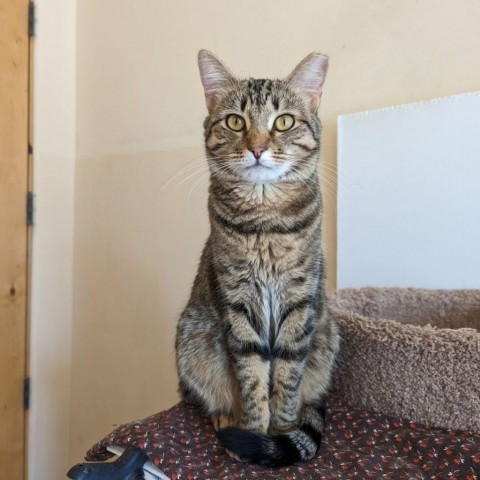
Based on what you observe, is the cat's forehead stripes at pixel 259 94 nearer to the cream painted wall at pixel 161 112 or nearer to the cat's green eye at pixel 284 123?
the cat's green eye at pixel 284 123

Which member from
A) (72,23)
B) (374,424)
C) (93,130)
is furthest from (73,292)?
(374,424)

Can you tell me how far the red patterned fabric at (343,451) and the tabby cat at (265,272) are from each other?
0.05m

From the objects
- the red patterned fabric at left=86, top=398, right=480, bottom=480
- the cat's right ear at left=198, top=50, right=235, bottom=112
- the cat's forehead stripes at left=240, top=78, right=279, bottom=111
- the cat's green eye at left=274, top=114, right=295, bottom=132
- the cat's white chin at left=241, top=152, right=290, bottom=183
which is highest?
the cat's right ear at left=198, top=50, right=235, bottom=112

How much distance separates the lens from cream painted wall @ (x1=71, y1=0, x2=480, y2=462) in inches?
48.6

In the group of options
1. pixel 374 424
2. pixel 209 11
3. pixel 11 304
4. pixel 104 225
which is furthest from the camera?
pixel 104 225

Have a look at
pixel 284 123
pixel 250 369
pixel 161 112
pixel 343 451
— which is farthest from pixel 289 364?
pixel 161 112

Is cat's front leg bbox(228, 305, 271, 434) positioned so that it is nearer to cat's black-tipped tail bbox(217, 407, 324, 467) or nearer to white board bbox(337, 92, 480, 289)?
cat's black-tipped tail bbox(217, 407, 324, 467)

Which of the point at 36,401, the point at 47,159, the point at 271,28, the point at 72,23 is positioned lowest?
the point at 36,401

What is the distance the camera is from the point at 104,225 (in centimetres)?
180

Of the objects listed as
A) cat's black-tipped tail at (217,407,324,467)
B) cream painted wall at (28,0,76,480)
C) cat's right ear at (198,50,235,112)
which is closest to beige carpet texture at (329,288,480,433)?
cat's black-tipped tail at (217,407,324,467)

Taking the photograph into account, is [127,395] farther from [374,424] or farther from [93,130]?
[374,424]

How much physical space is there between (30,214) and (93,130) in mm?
394

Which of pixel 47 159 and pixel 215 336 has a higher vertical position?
pixel 47 159

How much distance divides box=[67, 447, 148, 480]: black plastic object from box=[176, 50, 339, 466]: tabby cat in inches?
6.8
